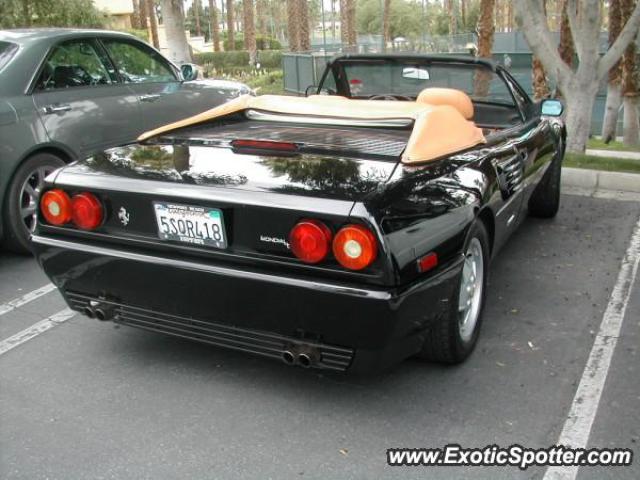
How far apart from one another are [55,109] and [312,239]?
347 cm

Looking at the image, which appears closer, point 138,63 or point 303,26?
point 138,63

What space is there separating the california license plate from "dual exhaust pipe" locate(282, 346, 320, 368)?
A: 0.52 meters

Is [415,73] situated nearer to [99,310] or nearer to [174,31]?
[99,310]

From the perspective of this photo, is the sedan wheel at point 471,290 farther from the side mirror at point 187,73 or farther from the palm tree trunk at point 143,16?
the palm tree trunk at point 143,16

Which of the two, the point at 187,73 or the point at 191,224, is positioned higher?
the point at 187,73

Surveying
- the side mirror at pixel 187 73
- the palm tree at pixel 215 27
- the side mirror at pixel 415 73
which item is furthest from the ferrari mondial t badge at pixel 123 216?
the palm tree at pixel 215 27

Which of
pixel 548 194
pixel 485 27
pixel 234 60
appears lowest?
pixel 234 60

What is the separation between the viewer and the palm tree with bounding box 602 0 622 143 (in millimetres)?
15203

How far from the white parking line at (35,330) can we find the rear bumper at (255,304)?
76 cm

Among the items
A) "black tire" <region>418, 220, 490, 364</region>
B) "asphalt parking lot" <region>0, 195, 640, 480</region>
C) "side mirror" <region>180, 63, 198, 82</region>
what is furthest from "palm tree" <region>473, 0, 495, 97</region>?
"black tire" <region>418, 220, 490, 364</region>

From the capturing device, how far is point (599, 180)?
23.7 ft

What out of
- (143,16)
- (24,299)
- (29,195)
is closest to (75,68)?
(29,195)

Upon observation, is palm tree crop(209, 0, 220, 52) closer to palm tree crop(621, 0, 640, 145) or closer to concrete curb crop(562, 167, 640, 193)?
palm tree crop(621, 0, 640, 145)

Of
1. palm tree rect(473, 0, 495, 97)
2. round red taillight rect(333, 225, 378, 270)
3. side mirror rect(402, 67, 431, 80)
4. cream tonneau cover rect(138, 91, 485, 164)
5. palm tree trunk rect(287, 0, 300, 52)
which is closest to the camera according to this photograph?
round red taillight rect(333, 225, 378, 270)
